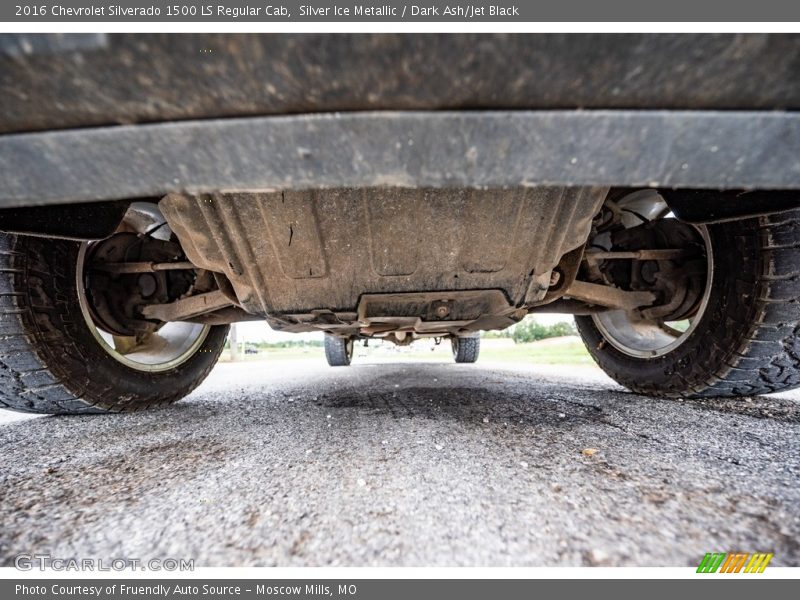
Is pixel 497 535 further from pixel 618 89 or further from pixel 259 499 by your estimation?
pixel 618 89

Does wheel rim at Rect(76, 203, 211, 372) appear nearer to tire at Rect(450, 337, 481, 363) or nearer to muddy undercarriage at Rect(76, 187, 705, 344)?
muddy undercarriage at Rect(76, 187, 705, 344)

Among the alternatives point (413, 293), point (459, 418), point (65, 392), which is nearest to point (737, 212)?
point (413, 293)

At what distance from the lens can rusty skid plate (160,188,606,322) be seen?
0.71 m

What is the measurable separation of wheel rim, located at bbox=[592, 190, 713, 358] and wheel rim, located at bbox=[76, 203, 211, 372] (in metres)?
1.93

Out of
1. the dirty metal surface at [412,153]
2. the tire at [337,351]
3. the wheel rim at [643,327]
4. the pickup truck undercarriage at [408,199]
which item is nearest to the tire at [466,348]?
the tire at [337,351]

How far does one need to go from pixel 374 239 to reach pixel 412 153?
413 millimetres

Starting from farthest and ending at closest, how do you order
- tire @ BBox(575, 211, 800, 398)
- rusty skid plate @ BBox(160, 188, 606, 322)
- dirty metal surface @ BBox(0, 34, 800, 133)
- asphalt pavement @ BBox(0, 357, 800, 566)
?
tire @ BBox(575, 211, 800, 398) → rusty skid plate @ BBox(160, 188, 606, 322) → asphalt pavement @ BBox(0, 357, 800, 566) → dirty metal surface @ BBox(0, 34, 800, 133)

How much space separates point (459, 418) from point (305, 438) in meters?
0.50

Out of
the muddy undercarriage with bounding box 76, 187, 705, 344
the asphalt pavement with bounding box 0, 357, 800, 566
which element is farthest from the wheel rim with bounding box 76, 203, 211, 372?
the asphalt pavement with bounding box 0, 357, 800, 566

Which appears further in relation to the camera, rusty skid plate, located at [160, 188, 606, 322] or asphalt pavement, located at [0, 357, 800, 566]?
rusty skid plate, located at [160, 188, 606, 322]

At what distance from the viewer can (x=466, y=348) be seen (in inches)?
178

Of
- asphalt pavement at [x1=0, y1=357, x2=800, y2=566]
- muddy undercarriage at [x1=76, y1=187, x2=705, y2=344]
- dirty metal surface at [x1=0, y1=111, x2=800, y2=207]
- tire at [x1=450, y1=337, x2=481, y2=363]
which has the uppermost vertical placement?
dirty metal surface at [x1=0, y1=111, x2=800, y2=207]

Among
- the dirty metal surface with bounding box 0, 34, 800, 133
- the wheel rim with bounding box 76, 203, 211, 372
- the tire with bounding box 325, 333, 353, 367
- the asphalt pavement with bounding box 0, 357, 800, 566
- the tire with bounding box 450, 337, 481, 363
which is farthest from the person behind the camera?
the tire with bounding box 450, 337, 481, 363

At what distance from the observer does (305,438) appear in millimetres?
965
